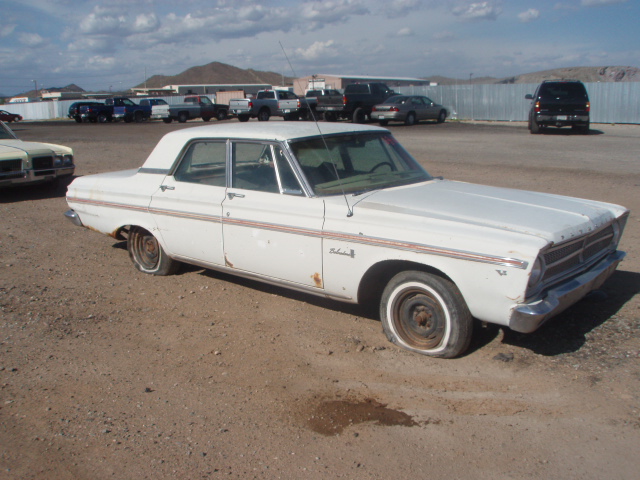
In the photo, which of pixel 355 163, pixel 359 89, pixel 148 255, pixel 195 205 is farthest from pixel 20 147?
pixel 359 89

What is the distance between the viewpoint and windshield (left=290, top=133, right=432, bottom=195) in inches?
187

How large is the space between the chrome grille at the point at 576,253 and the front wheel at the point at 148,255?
143 inches

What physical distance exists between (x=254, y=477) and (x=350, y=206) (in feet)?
6.92

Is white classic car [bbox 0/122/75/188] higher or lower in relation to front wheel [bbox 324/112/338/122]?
lower

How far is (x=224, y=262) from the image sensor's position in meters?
5.21

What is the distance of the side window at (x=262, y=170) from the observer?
4781 millimetres

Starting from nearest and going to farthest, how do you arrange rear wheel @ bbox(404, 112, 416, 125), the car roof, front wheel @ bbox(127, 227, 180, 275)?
the car roof
front wheel @ bbox(127, 227, 180, 275)
rear wheel @ bbox(404, 112, 416, 125)

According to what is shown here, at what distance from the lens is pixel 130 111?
38531 mm

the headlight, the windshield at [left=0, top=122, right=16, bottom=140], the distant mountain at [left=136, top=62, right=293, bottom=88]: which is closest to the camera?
the headlight

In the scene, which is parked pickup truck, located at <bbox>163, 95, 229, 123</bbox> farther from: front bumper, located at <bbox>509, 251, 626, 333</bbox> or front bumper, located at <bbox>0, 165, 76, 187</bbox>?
front bumper, located at <bbox>509, 251, 626, 333</bbox>

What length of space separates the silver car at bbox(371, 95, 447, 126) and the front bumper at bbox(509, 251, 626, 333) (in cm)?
2261

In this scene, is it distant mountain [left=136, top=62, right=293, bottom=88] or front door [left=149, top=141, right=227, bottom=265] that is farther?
distant mountain [left=136, top=62, right=293, bottom=88]

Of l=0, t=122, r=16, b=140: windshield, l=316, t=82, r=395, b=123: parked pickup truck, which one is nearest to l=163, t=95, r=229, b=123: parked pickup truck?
l=316, t=82, r=395, b=123: parked pickup truck

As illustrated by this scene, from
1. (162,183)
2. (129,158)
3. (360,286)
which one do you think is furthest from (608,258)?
(129,158)
